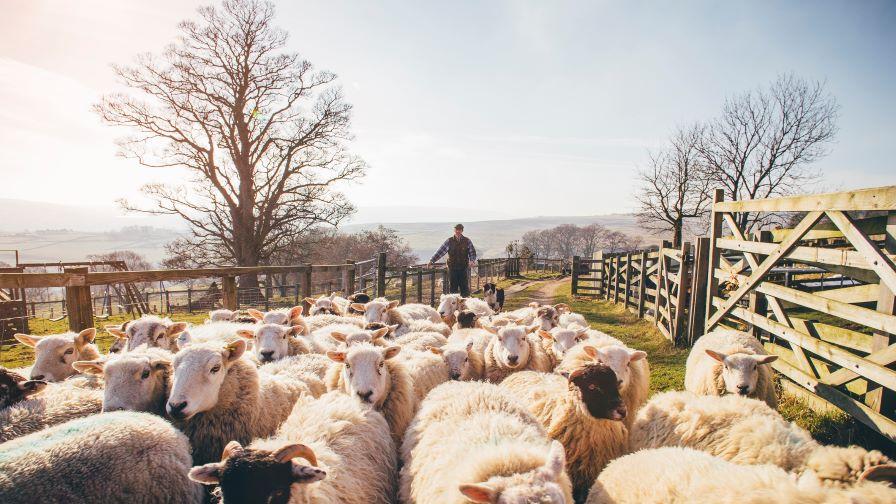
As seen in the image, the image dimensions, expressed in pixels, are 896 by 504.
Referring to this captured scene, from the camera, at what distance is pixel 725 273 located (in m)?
6.61

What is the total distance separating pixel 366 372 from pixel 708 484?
8.38 ft

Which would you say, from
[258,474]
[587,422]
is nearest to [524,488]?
[258,474]

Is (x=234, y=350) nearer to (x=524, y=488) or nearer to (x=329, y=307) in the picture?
(x=524, y=488)

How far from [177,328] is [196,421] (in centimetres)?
211

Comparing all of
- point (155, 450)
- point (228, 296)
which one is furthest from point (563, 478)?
point (228, 296)

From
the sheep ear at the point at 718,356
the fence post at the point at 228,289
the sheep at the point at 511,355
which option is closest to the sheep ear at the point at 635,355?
the sheep ear at the point at 718,356

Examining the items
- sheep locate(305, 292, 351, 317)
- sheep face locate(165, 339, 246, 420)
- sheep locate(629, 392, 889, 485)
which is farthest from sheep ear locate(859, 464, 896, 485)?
sheep locate(305, 292, 351, 317)

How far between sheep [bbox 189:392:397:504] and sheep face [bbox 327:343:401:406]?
0.18 meters

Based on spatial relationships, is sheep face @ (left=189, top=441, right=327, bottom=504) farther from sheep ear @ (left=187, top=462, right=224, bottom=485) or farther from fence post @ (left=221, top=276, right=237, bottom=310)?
fence post @ (left=221, top=276, right=237, bottom=310)

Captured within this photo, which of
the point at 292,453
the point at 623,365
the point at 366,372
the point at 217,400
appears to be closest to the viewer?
the point at 292,453

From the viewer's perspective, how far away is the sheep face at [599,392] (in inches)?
120

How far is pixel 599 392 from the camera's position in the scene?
3.14m

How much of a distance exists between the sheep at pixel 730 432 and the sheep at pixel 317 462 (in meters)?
2.01

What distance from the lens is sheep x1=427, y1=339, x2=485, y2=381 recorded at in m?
4.88
